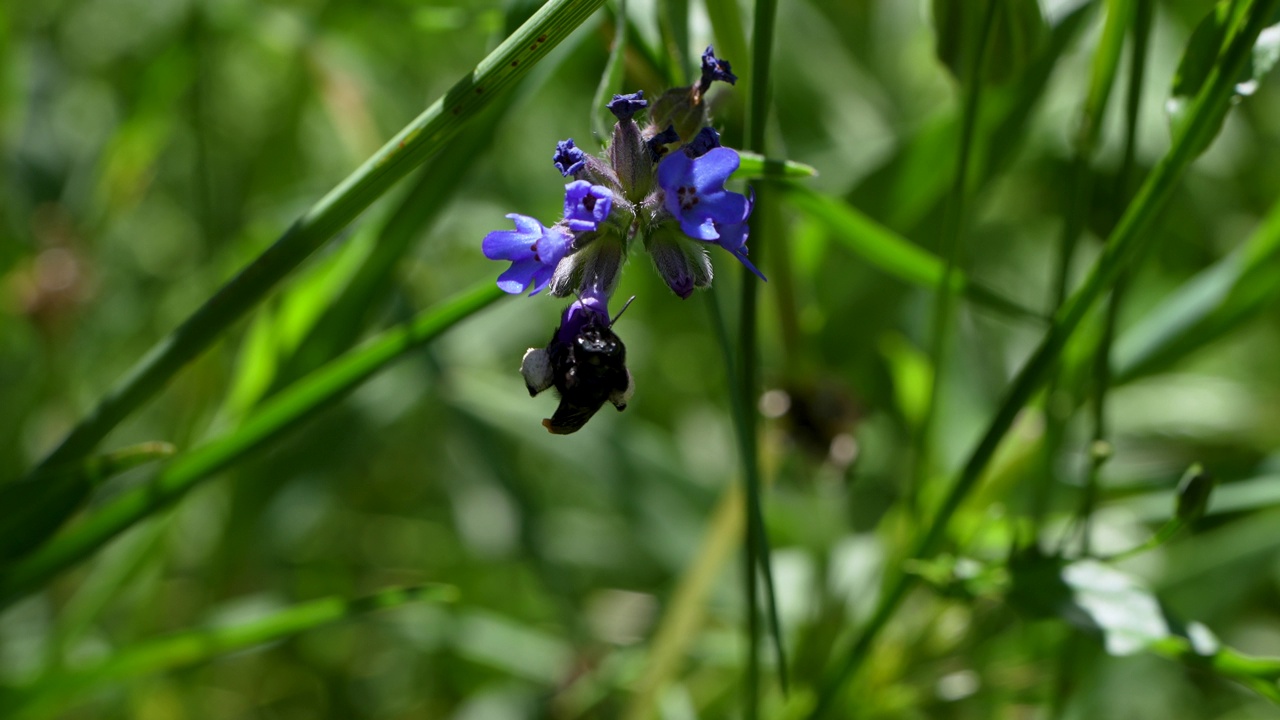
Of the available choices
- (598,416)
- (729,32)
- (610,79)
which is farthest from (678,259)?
(598,416)

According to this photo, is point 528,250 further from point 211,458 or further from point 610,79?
point 211,458

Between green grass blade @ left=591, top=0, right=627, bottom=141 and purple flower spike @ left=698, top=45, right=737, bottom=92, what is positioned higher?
green grass blade @ left=591, top=0, right=627, bottom=141

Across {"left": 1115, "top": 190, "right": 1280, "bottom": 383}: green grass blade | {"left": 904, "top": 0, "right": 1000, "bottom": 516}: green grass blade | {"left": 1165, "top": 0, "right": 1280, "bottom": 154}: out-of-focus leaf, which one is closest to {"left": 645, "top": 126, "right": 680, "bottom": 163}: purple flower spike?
{"left": 904, "top": 0, "right": 1000, "bottom": 516}: green grass blade

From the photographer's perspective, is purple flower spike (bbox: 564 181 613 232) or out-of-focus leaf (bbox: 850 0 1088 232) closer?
purple flower spike (bbox: 564 181 613 232)

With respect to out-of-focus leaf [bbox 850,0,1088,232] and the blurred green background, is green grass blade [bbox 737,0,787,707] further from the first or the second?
out-of-focus leaf [bbox 850,0,1088,232]

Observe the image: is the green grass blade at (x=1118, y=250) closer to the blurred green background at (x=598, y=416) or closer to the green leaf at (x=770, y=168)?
the blurred green background at (x=598, y=416)

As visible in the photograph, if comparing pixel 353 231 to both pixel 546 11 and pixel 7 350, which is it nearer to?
pixel 546 11

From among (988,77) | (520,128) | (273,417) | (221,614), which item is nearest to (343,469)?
(221,614)
